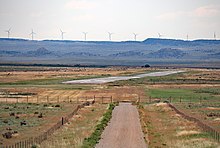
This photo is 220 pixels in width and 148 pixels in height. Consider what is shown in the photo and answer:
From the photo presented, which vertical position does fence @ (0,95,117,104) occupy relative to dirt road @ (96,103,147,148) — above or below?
below

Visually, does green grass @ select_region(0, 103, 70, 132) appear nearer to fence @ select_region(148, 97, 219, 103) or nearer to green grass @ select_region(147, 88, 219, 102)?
fence @ select_region(148, 97, 219, 103)

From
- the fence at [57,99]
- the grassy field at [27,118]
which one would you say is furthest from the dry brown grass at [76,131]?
the fence at [57,99]

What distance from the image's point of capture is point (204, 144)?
108 feet

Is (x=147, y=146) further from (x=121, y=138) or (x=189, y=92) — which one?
(x=189, y=92)

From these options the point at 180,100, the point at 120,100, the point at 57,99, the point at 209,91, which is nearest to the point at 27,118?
the point at 57,99

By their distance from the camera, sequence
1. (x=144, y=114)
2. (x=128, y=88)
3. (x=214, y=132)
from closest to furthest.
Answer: (x=214, y=132) < (x=144, y=114) < (x=128, y=88)

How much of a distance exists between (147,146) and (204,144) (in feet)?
12.1

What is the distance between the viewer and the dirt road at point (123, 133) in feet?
110

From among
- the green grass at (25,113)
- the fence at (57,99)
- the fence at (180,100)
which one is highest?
the green grass at (25,113)

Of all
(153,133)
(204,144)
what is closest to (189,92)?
(153,133)

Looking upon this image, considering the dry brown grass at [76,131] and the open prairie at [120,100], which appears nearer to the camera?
the dry brown grass at [76,131]

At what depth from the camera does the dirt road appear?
33406 mm

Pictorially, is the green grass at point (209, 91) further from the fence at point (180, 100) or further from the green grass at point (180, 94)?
the fence at point (180, 100)

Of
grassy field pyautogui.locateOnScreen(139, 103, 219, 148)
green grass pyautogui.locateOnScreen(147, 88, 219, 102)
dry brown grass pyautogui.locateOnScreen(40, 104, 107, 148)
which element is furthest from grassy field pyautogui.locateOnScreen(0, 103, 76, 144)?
green grass pyautogui.locateOnScreen(147, 88, 219, 102)
